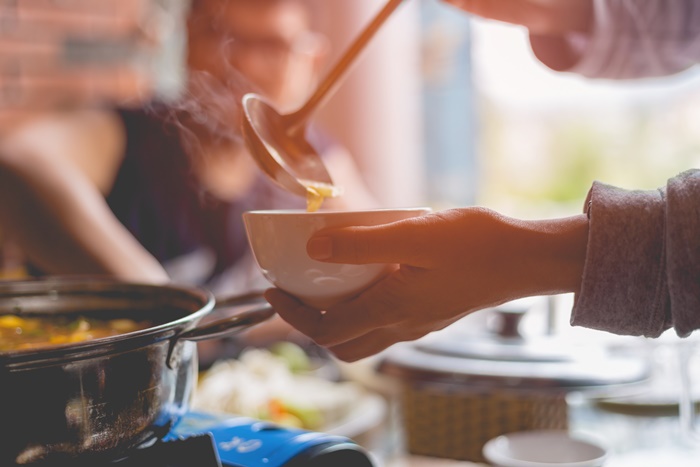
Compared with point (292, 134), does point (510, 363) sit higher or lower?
lower

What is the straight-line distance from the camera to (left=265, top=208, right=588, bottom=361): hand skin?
2.35ft

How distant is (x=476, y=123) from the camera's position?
4.78 m

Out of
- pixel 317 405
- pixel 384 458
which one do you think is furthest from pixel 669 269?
pixel 317 405

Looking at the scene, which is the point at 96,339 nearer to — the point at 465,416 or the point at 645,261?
the point at 645,261

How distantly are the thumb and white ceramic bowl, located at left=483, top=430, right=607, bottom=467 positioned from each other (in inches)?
15.6

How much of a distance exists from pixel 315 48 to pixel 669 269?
211 cm

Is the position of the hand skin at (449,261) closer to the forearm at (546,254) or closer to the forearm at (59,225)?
the forearm at (546,254)

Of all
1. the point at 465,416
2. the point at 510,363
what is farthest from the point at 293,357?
the point at 510,363

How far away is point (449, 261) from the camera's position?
0.73 m

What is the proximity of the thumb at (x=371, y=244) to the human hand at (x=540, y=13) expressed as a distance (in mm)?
485

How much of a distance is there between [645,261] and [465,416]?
587 millimetres

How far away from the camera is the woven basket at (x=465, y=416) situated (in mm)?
1169

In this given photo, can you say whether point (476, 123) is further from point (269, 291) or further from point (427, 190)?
point (269, 291)

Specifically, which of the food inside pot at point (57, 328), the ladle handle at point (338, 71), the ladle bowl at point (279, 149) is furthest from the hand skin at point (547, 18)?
the food inside pot at point (57, 328)
